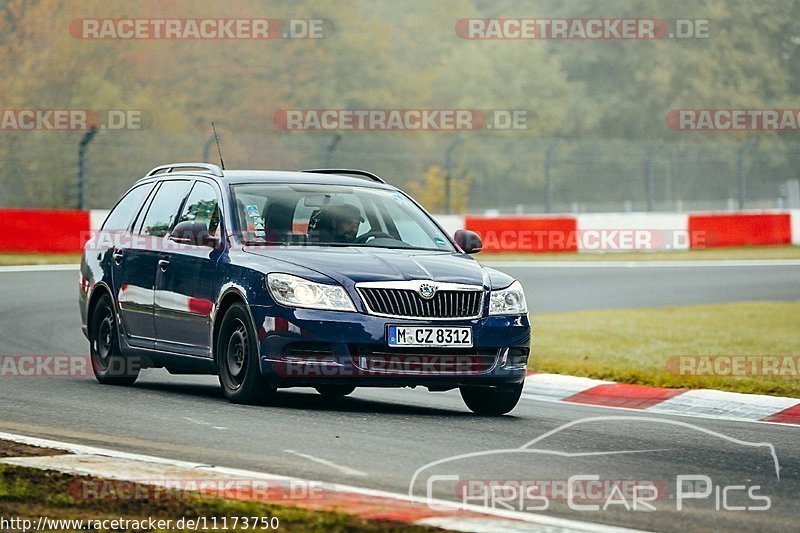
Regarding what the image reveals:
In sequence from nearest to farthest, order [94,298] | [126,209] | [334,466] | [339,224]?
[334,466]
[339,224]
[94,298]
[126,209]

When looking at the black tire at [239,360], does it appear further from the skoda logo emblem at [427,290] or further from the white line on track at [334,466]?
the white line on track at [334,466]

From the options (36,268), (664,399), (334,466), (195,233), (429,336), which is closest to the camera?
(334,466)

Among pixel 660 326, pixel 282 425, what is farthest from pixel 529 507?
pixel 660 326

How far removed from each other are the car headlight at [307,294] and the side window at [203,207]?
3.78 feet

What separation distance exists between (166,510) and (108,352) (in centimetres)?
592

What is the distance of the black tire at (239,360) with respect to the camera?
980 centimetres

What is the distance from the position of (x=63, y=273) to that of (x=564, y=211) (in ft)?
117

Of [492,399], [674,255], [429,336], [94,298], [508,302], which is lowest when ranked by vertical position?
[492,399]

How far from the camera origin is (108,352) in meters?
11.9

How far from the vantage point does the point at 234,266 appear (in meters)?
10.1

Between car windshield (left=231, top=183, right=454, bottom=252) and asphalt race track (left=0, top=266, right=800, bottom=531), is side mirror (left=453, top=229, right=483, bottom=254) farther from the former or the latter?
asphalt race track (left=0, top=266, right=800, bottom=531)

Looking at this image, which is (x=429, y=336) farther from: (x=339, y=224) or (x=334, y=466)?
(x=334, y=466)

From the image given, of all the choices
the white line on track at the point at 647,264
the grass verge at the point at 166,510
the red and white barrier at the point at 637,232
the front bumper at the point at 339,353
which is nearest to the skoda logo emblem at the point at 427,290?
the front bumper at the point at 339,353

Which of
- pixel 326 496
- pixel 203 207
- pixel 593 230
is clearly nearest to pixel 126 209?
pixel 203 207
